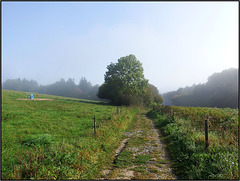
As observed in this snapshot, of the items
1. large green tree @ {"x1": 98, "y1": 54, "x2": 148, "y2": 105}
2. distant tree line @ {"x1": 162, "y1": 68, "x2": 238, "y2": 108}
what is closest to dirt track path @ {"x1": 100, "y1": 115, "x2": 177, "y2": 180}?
large green tree @ {"x1": 98, "y1": 54, "x2": 148, "y2": 105}

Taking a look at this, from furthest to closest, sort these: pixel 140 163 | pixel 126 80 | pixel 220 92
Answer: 1. pixel 220 92
2. pixel 126 80
3. pixel 140 163

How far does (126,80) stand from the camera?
1543 inches

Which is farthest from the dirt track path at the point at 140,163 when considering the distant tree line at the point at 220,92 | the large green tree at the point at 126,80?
the distant tree line at the point at 220,92

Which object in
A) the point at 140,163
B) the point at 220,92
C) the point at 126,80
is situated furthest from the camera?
the point at 220,92

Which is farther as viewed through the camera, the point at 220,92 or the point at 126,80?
the point at 220,92

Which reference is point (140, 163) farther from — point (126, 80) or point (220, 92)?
point (220, 92)

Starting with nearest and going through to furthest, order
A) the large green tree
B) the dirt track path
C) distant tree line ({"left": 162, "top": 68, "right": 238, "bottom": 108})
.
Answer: the dirt track path < the large green tree < distant tree line ({"left": 162, "top": 68, "right": 238, "bottom": 108})

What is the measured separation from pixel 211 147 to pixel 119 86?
3317 cm

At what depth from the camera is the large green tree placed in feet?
129

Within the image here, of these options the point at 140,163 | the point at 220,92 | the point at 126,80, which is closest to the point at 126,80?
the point at 126,80

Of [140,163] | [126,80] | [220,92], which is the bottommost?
[140,163]

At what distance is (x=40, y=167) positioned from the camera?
517 centimetres

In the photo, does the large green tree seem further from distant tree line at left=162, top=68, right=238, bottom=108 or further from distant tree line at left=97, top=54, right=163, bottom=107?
distant tree line at left=162, top=68, right=238, bottom=108

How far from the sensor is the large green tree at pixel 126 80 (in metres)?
39.3
